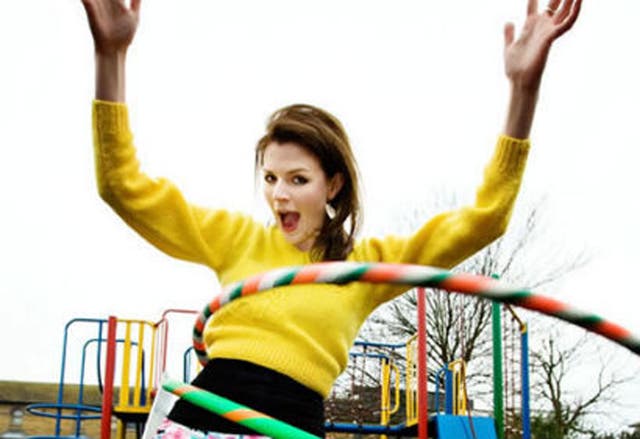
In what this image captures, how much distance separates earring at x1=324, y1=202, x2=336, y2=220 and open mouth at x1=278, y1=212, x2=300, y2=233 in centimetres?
12

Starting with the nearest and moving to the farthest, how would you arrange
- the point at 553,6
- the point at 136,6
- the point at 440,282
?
the point at 440,282 < the point at 136,6 < the point at 553,6

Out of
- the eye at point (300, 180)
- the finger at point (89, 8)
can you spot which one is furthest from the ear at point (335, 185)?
the finger at point (89, 8)

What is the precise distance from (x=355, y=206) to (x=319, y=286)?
41cm

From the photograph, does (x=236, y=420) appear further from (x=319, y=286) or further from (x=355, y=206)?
(x=355, y=206)

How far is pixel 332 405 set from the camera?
13.0 metres

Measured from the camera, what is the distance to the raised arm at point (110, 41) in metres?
1.98

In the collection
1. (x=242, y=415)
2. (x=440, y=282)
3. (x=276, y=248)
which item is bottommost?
(x=242, y=415)

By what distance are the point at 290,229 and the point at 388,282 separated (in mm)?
546

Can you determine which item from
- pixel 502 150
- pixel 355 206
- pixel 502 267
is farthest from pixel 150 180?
pixel 502 267

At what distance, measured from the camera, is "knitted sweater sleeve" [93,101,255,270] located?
6.53ft

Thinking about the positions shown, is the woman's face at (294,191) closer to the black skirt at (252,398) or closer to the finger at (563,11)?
the black skirt at (252,398)

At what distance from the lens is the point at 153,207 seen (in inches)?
82.0

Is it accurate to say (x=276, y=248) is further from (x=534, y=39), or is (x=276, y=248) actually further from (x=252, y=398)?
(x=534, y=39)

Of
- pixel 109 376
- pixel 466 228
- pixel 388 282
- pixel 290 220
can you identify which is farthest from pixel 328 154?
pixel 109 376
